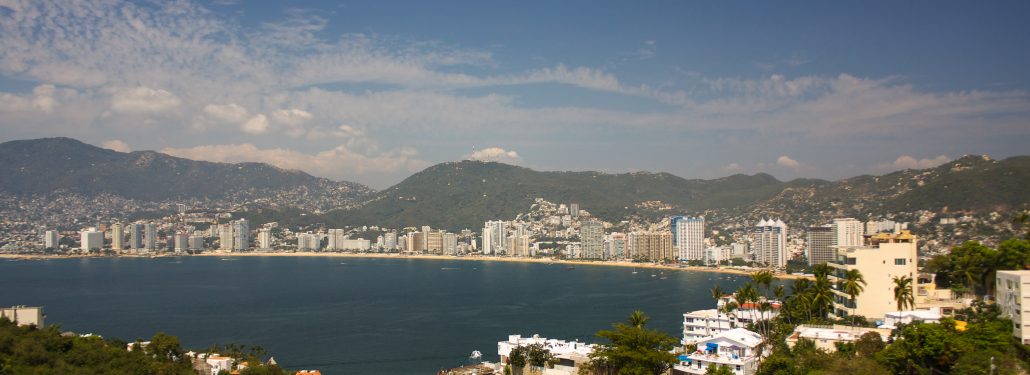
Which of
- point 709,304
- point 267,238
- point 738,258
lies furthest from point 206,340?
point 267,238

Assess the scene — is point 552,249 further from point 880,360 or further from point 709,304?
point 880,360

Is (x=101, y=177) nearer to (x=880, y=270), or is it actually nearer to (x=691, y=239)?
(x=691, y=239)

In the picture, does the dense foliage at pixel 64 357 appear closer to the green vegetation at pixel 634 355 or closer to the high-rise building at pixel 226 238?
the green vegetation at pixel 634 355

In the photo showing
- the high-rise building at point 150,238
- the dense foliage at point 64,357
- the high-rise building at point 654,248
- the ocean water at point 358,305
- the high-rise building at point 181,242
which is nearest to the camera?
the dense foliage at point 64,357

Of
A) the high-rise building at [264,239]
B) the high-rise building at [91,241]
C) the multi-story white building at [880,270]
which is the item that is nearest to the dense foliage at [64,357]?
the multi-story white building at [880,270]

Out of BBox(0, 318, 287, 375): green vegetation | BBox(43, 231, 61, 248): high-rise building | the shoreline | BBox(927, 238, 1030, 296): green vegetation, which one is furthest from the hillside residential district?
BBox(0, 318, 287, 375): green vegetation
